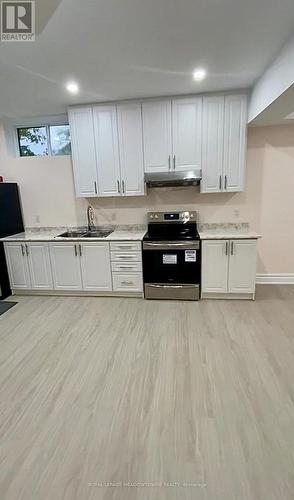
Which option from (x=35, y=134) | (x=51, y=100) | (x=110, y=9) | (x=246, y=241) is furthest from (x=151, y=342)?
(x=35, y=134)

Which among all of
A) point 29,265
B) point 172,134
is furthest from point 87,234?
point 172,134

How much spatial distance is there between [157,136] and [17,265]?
8.83 feet

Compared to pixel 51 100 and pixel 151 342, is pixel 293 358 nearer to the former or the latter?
pixel 151 342

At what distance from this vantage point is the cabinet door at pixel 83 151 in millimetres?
3582

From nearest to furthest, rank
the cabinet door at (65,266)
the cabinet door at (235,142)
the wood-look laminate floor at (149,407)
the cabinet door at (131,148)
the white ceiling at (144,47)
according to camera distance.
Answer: the wood-look laminate floor at (149,407)
the white ceiling at (144,47)
the cabinet door at (235,142)
the cabinet door at (131,148)
the cabinet door at (65,266)

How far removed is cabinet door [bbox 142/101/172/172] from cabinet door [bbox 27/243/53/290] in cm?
185

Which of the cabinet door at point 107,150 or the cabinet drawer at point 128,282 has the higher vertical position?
the cabinet door at point 107,150

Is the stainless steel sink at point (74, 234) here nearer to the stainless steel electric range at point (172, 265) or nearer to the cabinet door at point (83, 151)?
the cabinet door at point (83, 151)

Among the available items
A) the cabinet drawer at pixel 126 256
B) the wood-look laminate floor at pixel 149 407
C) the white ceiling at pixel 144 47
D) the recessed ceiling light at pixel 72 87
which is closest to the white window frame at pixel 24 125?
the white ceiling at pixel 144 47

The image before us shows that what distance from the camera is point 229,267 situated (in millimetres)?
3424

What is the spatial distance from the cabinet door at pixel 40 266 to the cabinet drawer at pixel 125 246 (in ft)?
3.17

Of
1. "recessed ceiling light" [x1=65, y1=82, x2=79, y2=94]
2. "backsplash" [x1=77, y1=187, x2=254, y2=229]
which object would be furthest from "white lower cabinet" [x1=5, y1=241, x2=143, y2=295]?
"recessed ceiling light" [x1=65, y1=82, x2=79, y2=94]

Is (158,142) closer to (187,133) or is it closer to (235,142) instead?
(187,133)

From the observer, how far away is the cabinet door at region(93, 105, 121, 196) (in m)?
3.53
